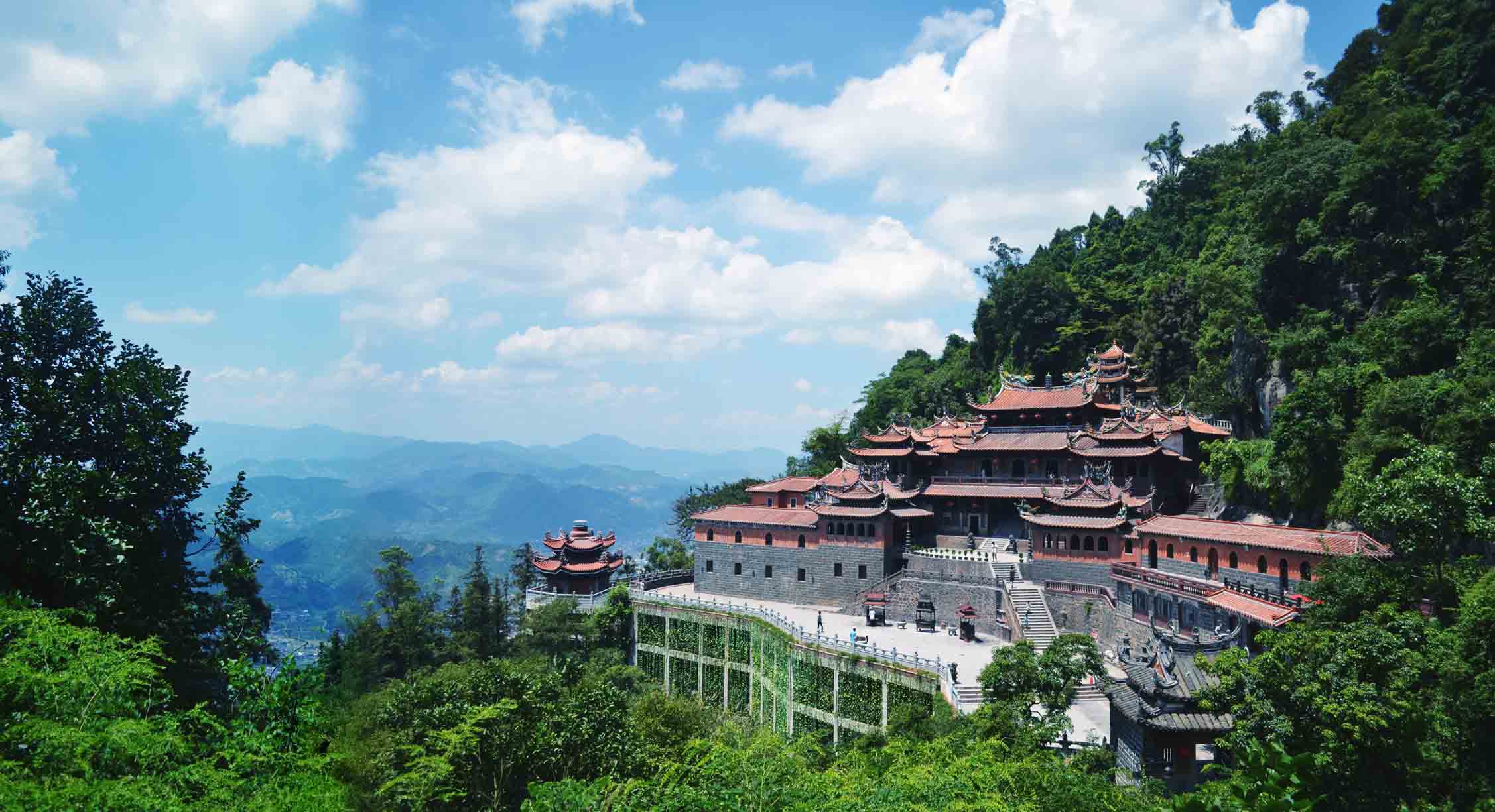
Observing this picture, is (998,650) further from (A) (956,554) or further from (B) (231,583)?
(B) (231,583)

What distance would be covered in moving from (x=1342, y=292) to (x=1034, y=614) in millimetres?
17681

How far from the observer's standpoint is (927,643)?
31.6 meters

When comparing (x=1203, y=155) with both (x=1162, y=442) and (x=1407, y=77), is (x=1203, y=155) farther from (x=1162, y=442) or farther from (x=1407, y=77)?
(x=1162, y=442)

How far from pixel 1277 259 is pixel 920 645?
22493 mm

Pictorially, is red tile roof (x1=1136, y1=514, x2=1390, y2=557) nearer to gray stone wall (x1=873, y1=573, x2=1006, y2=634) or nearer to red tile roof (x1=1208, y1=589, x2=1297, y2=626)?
red tile roof (x1=1208, y1=589, x2=1297, y2=626)

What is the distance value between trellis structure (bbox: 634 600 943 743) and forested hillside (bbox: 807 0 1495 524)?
14698 mm

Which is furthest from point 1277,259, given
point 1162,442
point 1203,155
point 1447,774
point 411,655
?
point 411,655

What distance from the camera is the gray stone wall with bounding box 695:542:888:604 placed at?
1516 inches

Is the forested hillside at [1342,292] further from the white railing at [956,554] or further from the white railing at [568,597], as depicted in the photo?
the white railing at [568,597]

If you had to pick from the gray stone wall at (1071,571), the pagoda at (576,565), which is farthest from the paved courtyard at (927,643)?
the pagoda at (576,565)

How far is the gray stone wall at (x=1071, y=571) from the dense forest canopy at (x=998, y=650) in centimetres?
610

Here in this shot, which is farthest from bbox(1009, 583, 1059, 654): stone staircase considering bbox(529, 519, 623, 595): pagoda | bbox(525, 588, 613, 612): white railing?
bbox(529, 519, 623, 595): pagoda

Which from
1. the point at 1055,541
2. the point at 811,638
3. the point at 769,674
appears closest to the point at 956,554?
the point at 1055,541

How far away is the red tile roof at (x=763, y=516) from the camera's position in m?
40.8
